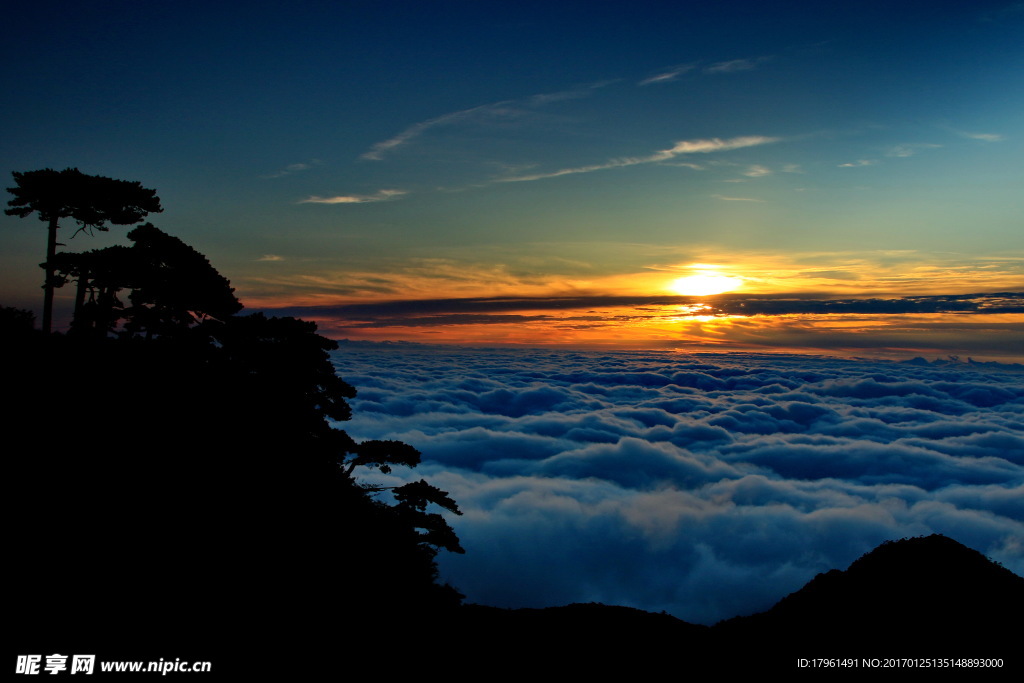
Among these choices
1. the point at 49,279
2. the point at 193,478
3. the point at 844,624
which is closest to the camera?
the point at 193,478

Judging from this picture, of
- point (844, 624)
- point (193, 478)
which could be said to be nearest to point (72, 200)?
point (193, 478)

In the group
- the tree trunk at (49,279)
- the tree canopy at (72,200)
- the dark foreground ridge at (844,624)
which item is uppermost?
the tree canopy at (72,200)

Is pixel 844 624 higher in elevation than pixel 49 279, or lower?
lower

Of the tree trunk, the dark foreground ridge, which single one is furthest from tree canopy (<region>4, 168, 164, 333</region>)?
the dark foreground ridge

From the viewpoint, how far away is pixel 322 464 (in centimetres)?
2086

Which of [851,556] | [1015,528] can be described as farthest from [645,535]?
[1015,528]

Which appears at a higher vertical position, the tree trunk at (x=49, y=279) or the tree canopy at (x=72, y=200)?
the tree canopy at (x=72, y=200)

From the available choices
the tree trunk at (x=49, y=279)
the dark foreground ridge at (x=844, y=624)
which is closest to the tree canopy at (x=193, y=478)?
the tree trunk at (x=49, y=279)

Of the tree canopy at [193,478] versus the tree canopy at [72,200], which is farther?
the tree canopy at [72,200]

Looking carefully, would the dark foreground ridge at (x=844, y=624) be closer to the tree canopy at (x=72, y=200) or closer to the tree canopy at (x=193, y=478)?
the tree canopy at (x=193, y=478)

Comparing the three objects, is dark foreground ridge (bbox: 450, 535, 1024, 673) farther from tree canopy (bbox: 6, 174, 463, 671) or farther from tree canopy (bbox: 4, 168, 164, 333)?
tree canopy (bbox: 4, 168, 164, 333)

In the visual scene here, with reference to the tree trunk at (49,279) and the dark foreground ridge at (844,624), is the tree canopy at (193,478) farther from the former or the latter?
the dark foreground ridge at (844,624)

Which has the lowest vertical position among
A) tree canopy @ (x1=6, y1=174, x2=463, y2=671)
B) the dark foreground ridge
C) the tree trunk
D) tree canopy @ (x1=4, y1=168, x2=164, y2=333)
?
the dark foreground ridge

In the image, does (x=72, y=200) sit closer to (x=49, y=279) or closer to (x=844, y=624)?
(x=49, y=279)
